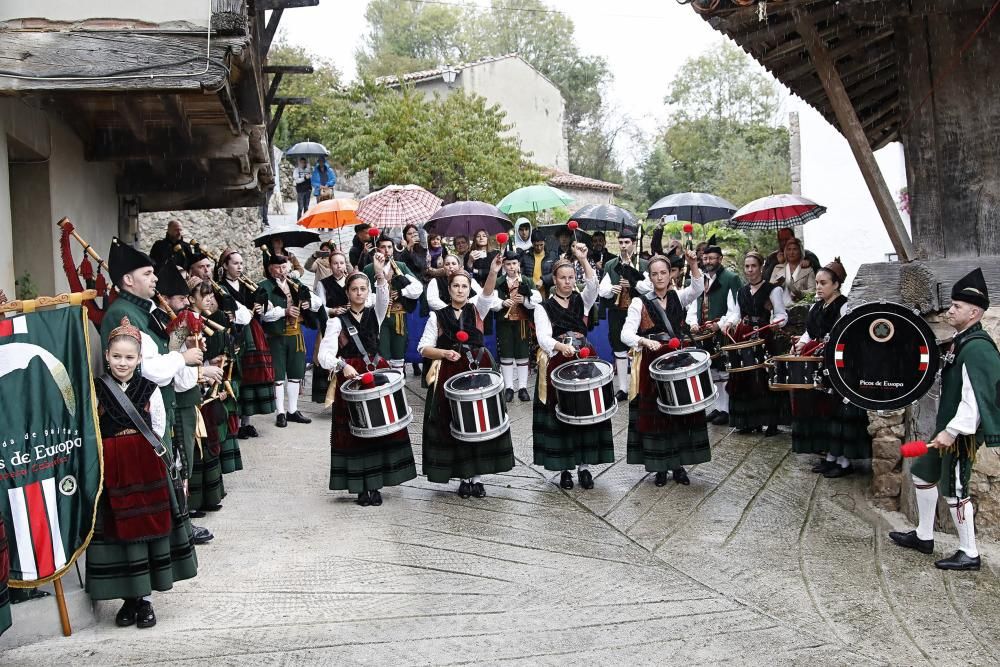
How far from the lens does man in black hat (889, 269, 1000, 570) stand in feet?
17.3

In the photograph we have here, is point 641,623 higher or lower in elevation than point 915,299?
lower

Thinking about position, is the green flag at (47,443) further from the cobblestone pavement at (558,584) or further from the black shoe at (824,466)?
the black shoe at (824,466)

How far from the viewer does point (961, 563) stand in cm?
559

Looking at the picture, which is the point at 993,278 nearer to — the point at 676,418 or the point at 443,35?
the point at 676,418

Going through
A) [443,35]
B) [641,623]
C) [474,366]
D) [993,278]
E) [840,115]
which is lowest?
[641,623]

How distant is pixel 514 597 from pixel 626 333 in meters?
2.70

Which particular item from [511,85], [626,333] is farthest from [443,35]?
[626,333]

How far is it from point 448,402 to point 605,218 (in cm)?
534

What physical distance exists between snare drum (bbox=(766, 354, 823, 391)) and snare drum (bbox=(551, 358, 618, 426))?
51.0 inches

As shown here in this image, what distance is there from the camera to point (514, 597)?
526cm

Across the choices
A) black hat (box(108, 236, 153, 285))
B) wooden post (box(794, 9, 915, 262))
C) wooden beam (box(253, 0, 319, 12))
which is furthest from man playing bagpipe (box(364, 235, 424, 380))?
black hat (box(108, 236, 153, 285))

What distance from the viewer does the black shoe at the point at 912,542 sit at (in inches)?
232

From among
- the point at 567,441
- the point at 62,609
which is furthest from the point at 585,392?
the point at 62,609

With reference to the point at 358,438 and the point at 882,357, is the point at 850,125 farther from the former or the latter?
the point at 358,438
